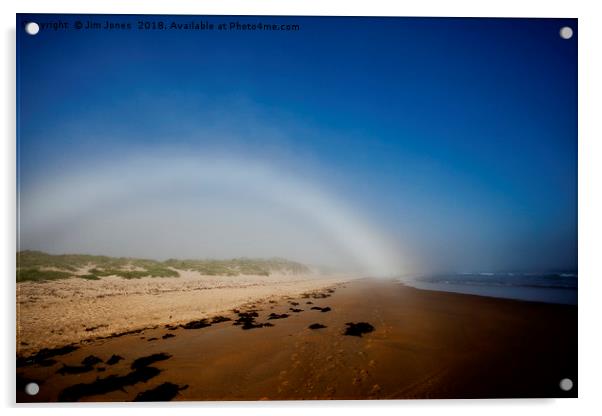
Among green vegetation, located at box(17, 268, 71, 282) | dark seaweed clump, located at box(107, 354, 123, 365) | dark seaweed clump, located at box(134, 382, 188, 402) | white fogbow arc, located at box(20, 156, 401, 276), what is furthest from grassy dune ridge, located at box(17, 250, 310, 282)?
dark seaweed clump, located at box(134, 382, 188, 402)

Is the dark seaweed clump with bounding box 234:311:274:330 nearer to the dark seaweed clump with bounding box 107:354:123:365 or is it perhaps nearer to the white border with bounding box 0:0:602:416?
the white border with bounding box 0:0:602:416

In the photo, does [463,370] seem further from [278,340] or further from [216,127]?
[216,127]

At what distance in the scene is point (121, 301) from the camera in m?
3.45

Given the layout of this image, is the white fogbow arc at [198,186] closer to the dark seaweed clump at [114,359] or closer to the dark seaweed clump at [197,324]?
the dark seaweed clump at [114,359]

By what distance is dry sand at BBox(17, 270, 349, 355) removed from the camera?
9.04 ft

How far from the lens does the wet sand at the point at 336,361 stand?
2.63 meters

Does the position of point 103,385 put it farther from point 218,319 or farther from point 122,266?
point 218,319

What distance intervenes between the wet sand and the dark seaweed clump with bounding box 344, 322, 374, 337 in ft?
0.04

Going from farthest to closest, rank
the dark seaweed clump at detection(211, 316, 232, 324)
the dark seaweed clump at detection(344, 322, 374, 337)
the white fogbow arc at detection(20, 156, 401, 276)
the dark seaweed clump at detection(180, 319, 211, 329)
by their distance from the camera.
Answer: the dark seaweed clump at detection(211, 316, 232, 324) < the dark seaweed clump at detection(180, 319, 211, 329) < the dark seaweed clump at detection(344, 322, 374, 337) < the white fogbow arc at detection(20, 156, 401, 276)

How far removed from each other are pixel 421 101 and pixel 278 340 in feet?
10.4

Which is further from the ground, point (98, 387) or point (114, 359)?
point (114, 359)
